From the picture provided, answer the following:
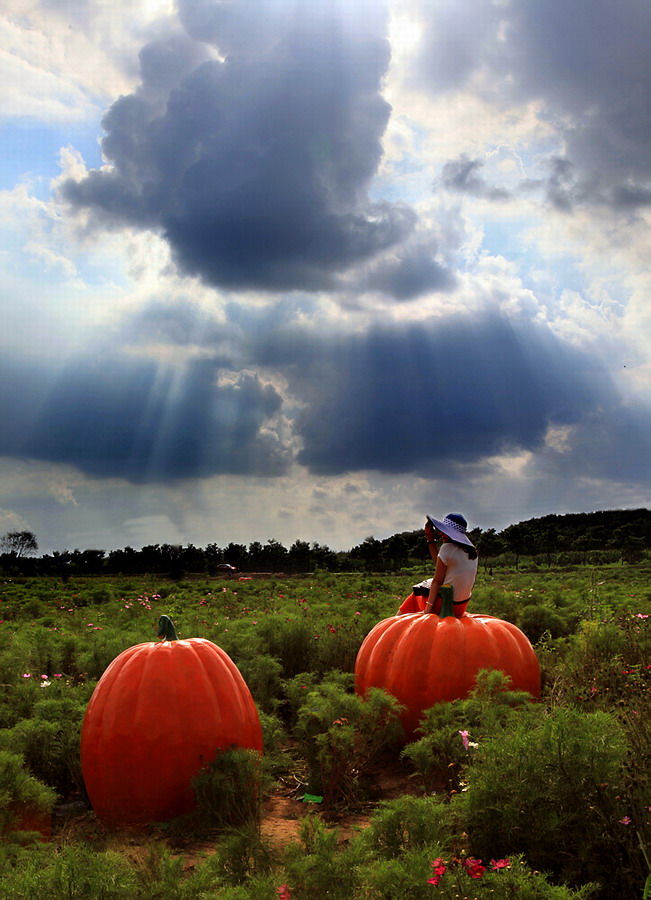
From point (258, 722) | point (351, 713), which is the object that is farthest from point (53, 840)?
point (351, 713)

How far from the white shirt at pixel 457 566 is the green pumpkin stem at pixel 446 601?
0.15 metres

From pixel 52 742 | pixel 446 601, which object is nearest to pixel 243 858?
pixel 52 742

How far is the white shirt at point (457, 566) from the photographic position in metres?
6.44

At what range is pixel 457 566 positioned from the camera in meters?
6.46

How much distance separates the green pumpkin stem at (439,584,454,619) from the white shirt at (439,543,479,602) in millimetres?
155

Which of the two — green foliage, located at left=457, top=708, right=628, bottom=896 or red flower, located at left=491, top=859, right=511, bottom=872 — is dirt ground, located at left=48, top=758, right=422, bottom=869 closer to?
green foliage, located at left=457, top=708, right=628, bottom=896

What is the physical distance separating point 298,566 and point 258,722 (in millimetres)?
53727

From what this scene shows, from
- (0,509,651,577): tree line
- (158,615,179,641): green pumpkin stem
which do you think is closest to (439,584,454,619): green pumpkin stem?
(158,615,179,641): green pumpkin stem

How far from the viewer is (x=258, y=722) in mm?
4941

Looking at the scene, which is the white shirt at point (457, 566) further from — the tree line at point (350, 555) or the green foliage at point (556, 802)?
the tree line at point (350, 555)

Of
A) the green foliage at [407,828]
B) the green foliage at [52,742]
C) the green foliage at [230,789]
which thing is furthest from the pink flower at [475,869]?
the green foliage at [52,742]

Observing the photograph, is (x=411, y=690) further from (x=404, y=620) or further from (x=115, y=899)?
(x=115, y=899)

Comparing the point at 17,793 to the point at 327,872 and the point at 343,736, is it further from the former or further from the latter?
the point at 327,872

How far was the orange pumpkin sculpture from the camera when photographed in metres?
5.84
